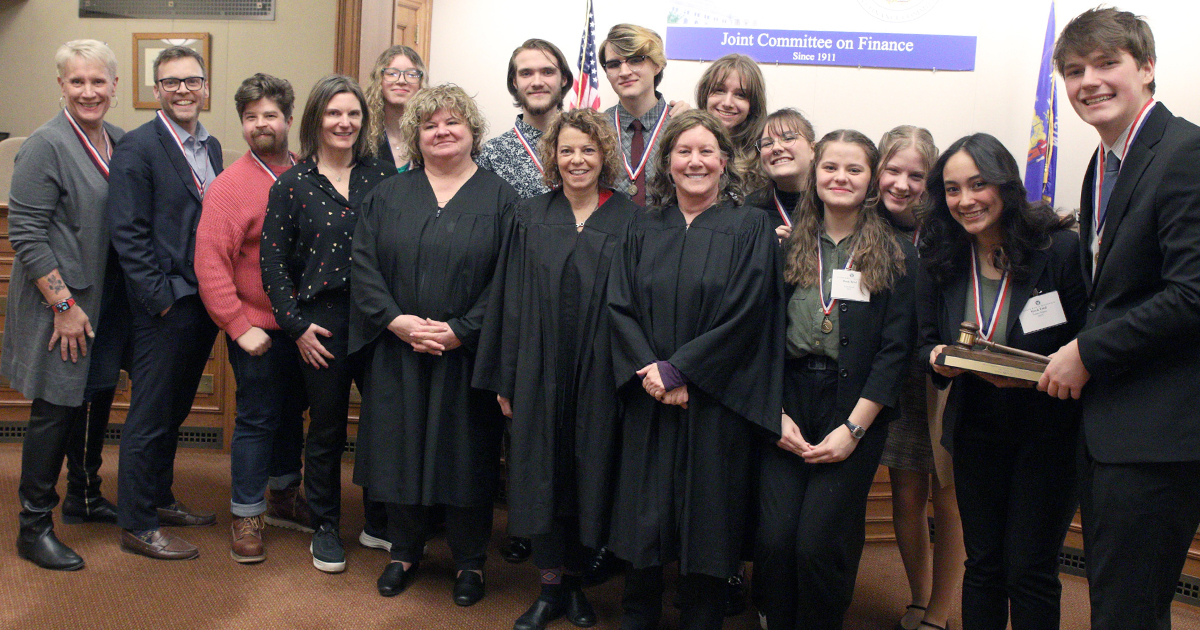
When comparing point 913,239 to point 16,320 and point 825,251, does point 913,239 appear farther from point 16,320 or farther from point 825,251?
point 16,320

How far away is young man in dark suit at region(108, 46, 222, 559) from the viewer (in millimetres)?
2879

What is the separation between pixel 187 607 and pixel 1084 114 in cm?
282

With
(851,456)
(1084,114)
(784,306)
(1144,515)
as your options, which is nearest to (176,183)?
(784,306)

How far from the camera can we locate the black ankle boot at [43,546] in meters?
2.85

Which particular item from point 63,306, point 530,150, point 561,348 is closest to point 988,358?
point 561,348

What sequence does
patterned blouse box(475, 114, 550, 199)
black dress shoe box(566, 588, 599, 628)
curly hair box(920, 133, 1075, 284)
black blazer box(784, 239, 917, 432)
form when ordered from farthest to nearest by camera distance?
patterned blouse box(475, 114, 550, 199)
black dress shoe box(566, 588, 599, 628)
black blazer box(784, 239, 917, 432)
curly hair box(920, 133, 1075, 284)

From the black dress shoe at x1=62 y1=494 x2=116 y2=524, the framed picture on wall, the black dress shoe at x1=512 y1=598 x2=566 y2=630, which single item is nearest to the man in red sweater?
the black dress shoe at x1=62 y1=494 x2=116 y2=524

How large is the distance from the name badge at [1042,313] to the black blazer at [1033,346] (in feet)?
0.06

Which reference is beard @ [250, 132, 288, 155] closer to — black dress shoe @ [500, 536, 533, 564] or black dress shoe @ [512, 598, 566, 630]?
black dress shoe @ [500, 536, 533, 564]

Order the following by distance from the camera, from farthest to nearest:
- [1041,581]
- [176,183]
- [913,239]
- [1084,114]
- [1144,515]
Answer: [176,183] < [913,239] < [1041,581] < [1084,114] < [1144,515]

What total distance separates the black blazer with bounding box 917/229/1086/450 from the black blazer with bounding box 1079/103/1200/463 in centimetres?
21

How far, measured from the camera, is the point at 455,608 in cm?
276

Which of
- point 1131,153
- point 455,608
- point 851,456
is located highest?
point 1131,153

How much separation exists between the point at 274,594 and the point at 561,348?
1255 mm
